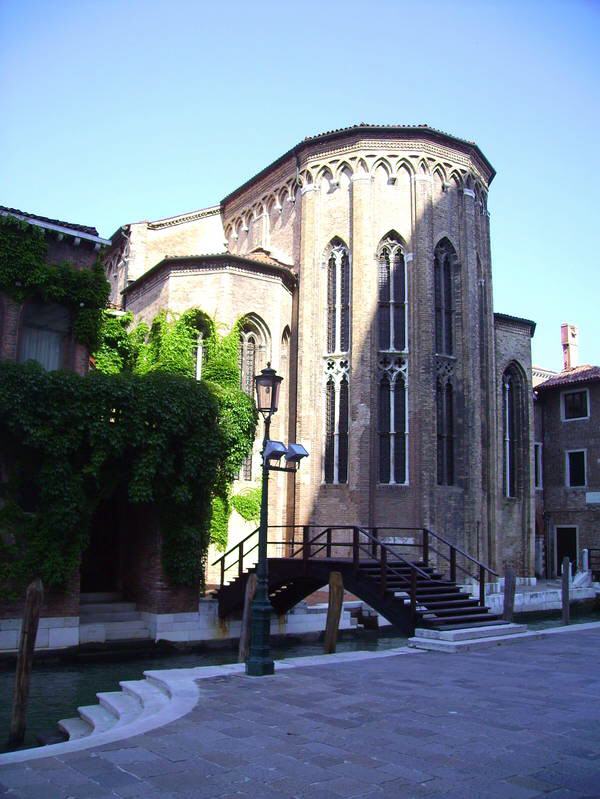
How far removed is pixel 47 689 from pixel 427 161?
2010 cm

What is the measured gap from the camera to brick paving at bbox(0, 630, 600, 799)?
557cm

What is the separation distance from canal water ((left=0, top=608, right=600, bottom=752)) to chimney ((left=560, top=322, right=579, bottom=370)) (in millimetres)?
28378

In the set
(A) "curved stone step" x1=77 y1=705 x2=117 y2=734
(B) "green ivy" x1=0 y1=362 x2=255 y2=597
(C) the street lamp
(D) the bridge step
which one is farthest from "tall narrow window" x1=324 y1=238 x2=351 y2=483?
(A) "curved stone step" x1=77 y1=705 x2=117 y2=734

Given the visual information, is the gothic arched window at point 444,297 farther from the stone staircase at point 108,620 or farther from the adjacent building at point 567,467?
the stone staircase at point 108,620

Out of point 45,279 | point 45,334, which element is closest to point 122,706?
point 45,334

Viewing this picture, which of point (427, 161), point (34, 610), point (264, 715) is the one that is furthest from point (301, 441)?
point (264, 715)

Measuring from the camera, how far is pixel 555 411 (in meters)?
35.7

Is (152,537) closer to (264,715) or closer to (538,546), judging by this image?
(264,715)

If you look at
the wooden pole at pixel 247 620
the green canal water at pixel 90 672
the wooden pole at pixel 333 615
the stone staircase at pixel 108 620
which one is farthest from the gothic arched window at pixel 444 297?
the stone staircase at pixel 108 620

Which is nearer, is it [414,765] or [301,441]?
[414,765]

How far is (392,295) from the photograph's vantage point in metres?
25.2

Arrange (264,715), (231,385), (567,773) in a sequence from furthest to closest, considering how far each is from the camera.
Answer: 1. (231,385)
2. (264,715)
3. (567,773)

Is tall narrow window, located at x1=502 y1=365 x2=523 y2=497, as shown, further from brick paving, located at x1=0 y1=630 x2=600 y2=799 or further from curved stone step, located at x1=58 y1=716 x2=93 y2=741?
curved stone step, located at x1=58 y1=716 x2=93 y2=741

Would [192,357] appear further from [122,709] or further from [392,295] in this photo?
[122,709]
